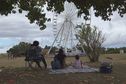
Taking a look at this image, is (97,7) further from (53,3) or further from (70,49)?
(70,49)

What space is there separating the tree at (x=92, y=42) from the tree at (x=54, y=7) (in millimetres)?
12106

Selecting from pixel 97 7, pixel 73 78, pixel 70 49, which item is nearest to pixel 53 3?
pixel 97 7

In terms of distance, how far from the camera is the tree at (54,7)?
69.9ft

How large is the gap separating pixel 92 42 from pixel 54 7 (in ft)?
45.3

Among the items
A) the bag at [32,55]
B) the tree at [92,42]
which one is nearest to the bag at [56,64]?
the bag at [32,55]

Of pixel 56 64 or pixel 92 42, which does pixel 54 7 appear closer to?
pixel 56 64

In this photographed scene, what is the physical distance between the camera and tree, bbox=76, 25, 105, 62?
35719mm

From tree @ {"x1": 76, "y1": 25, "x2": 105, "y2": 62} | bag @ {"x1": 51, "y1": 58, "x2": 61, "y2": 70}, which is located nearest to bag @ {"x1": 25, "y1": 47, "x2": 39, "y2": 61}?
bag @ {"x1": 51, "y1": 58, "x2": 61, "y2": 70}

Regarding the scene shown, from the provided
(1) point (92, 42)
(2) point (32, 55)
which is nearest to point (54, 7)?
(2) point (32, 55)

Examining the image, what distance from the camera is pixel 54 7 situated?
75.8 feet

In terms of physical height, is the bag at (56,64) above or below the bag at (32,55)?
below

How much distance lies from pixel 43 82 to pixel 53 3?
19.5 ft

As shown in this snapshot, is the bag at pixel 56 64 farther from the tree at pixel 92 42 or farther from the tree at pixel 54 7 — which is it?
the tree at pixel 92 42

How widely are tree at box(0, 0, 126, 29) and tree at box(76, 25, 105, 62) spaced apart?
1211cm
